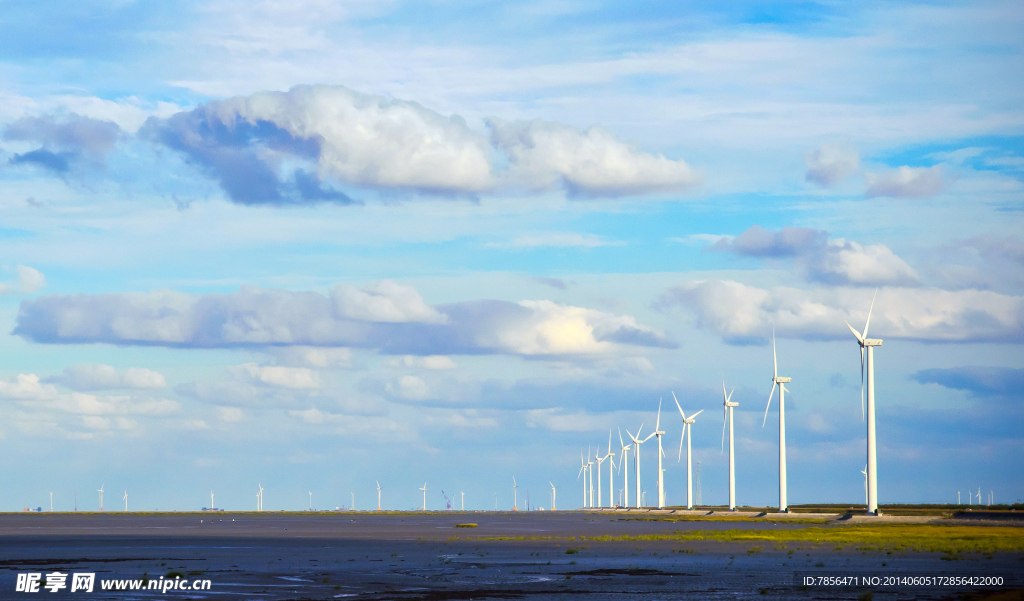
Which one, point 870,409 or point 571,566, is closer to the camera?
point 571,566

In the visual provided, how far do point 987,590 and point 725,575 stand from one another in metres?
16.2

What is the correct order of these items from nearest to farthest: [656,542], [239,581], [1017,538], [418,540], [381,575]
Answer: [239,581]
[381,575]
[1017,538]
[656,542]
[418,540]

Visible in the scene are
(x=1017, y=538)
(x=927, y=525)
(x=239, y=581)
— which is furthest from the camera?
(x=927, y=525)

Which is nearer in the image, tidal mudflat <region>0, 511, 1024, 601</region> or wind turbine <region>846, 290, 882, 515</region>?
tidal mudflat <region>0, 511, 1024, 601</region>

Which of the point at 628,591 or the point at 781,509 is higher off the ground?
the point at 781,509

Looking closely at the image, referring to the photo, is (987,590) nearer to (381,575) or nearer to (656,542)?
(381,575)

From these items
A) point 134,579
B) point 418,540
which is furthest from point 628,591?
point 418,540

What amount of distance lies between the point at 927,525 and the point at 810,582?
273ft

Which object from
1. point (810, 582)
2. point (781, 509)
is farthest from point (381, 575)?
point (781, 509)

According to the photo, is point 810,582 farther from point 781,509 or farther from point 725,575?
point 781,509

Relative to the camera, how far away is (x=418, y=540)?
4535 inches

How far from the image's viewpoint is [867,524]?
450 feet

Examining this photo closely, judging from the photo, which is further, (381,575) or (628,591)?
(381,575)

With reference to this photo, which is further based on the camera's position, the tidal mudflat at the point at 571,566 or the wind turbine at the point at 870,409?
the wind turbine at the point at 870,409
